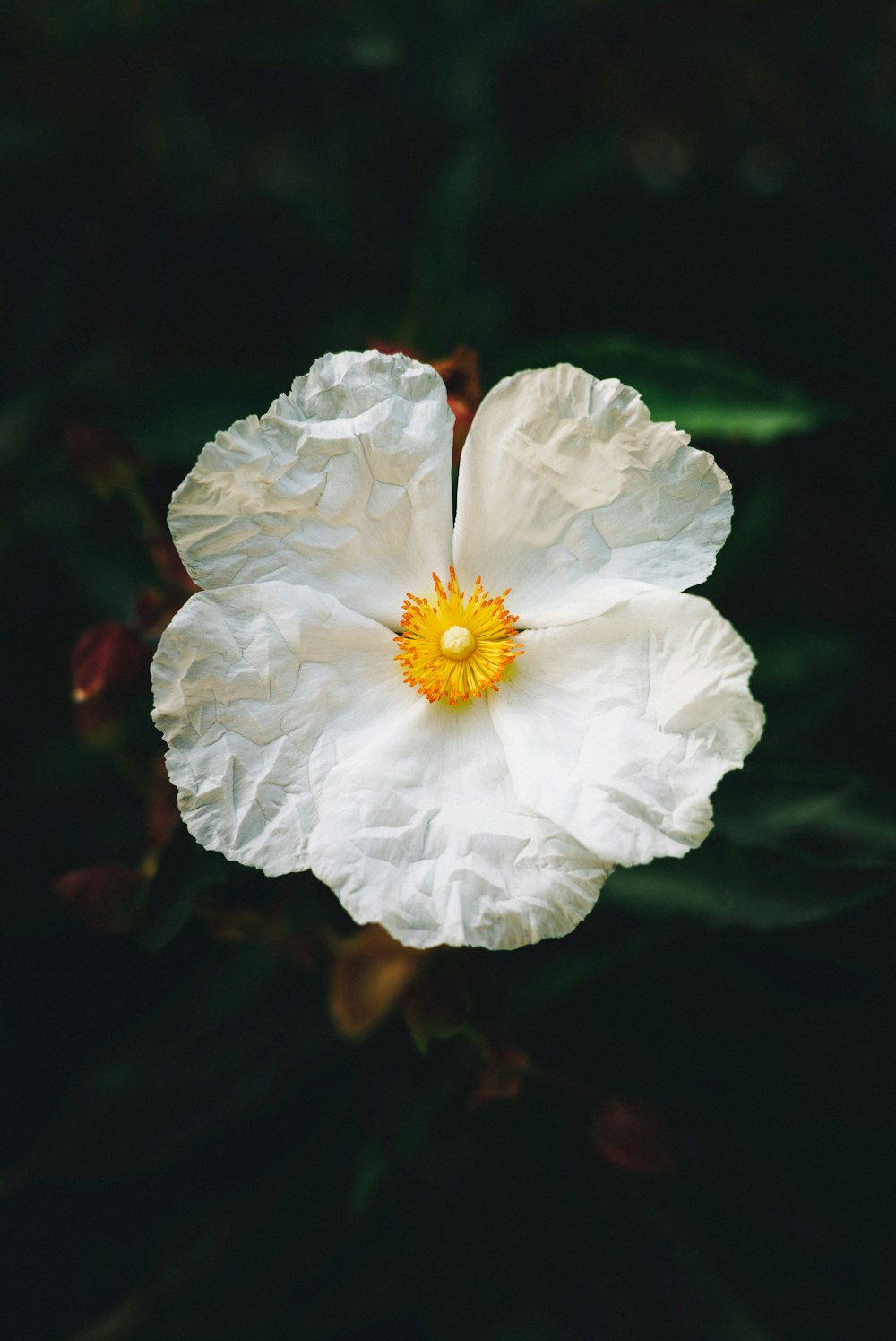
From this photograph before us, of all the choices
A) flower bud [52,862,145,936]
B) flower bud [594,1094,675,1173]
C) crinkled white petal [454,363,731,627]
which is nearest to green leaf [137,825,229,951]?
flower bud [52,862,145,936]

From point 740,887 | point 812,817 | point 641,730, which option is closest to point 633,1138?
point 740,887

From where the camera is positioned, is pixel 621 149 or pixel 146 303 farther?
pixel 621 149

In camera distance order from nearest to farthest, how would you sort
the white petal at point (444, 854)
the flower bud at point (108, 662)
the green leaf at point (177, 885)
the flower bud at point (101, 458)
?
the white petal at point (444, 854), the green leaf at point (177, 885), the flower bud at point (108, 662), the flower bud at point (101, 458)

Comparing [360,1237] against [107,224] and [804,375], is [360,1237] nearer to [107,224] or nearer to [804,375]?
[804,375]

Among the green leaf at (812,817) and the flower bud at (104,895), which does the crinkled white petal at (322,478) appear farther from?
the green leaf at (812,817)

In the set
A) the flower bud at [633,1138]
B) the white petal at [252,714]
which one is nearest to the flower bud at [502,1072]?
the flower bud at [633,1138]

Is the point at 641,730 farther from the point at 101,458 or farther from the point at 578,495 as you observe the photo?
the point at 101,458

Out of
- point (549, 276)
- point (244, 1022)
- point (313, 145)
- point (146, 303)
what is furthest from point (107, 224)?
point (244, 1022)
